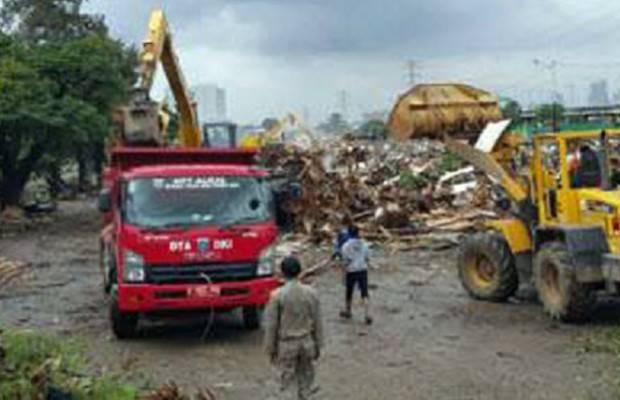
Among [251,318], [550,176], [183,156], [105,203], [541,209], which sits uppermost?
[183,156]

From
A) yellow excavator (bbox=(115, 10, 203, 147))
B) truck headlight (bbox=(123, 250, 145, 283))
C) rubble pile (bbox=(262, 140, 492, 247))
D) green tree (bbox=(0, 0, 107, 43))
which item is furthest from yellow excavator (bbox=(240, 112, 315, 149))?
green tree (bbox=(0, 0, 107, 43))

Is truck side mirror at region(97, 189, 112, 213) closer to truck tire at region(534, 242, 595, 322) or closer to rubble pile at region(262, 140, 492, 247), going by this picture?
truck tire at region(534, 242, 595, 322)

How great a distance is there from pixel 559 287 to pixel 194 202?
213 inches

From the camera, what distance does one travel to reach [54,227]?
41031mm

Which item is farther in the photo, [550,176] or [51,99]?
[51,99]

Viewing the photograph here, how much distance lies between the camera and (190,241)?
14.6 meters

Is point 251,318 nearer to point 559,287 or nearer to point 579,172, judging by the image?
point 559,287

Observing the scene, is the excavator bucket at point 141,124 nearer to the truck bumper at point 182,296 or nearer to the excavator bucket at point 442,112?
the excavator bucket at point 442,112

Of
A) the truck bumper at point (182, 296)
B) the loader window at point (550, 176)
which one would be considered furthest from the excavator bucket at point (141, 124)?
the loader window at point (550, 176)

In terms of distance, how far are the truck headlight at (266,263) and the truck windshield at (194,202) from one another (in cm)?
50

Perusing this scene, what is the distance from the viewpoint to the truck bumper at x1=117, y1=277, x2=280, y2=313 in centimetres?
1456

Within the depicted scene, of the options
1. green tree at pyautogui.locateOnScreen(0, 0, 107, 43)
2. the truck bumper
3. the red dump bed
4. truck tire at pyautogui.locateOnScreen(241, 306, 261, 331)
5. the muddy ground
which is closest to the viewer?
the muddy ground

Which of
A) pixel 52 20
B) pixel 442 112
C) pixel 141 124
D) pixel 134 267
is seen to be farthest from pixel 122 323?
pixel 52 20

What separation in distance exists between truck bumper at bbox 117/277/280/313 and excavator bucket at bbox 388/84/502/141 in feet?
14.5
